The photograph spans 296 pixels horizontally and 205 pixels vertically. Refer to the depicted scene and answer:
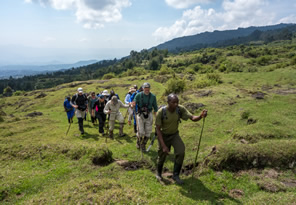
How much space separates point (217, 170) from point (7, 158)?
32.2 ft

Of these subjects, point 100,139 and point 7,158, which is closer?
point 7,158

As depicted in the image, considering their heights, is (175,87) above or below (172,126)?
below

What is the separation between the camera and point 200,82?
30.1 metres

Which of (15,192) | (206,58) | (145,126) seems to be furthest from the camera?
(206,58)

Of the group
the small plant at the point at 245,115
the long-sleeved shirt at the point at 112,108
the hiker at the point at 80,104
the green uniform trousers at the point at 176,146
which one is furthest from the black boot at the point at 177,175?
the hiker at the point at 80,104

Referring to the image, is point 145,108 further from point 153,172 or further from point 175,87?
point 175,87

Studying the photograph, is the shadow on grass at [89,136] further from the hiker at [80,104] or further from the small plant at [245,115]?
the small plant at [245,115]

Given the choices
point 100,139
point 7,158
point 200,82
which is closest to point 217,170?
point 100,139

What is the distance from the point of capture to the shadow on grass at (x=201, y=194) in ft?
19.6

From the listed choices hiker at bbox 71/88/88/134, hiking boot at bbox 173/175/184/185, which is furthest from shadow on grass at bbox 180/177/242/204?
hiker at bbox 71/88/88/134

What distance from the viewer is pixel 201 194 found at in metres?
6.28

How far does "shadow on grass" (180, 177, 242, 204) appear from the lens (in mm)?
5966

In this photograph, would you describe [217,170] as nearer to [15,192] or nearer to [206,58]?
[15,192]

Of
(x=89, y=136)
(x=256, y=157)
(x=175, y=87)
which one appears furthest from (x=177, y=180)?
(x=175, y=87)
